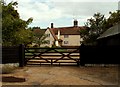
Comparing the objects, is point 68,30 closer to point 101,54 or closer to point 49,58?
point 49,58

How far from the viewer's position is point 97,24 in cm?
5891

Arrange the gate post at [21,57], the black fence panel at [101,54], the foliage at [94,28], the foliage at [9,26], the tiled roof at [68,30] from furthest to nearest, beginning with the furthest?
1. the tiled roof at [68,30]
2. the foliage at [94,28]
3. the foliage at [9,26]
4. the black fence panel at [101,54]
5. the gate post at [21,57]

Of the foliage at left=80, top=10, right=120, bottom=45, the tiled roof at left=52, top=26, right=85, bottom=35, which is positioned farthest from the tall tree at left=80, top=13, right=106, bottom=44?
the tiled roof at left=52, top=26, right=85, bottom=35

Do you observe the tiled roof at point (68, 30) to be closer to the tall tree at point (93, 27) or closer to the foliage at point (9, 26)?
the tall tree at point (93, 27)

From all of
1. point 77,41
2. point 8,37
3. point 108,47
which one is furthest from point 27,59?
point 77,41

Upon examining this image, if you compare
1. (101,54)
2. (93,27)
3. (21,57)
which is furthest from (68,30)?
(21,57)

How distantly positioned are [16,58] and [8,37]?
3.83 metres

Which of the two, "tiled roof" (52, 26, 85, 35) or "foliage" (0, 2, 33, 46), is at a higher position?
"tiled roof" (52, 26, 85, 35)

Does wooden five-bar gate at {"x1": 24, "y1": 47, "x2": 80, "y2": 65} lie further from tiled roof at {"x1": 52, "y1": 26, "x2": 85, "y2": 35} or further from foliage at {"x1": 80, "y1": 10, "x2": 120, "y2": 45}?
tiled roof at {"x1": 52, "y1": 26, "x2": 85, "y2": 35}

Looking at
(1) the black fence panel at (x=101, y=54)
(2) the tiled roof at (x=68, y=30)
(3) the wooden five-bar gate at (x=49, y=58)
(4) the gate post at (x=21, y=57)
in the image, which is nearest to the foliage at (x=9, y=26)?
(3) the wooden five-bar gate at (x=49, y=58)

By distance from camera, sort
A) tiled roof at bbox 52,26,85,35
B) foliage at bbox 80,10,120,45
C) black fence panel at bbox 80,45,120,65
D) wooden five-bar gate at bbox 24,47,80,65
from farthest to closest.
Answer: tiled roof at bbox 52,26,85,35, foliage at bbox 80,10,120,45, wooden five-bar gate at bbox 24,47,80,65, black fence panel at bbox 80,45,120,65

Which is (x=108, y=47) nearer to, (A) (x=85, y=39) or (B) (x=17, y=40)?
(B) (x=17, y=40)

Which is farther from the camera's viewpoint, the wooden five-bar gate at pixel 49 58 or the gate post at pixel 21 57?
the wooden five-bar gate at pixel 49 58

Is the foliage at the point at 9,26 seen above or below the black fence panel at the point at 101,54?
above
